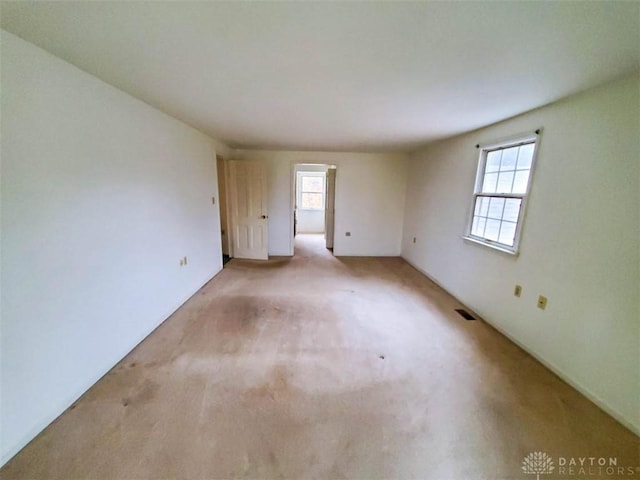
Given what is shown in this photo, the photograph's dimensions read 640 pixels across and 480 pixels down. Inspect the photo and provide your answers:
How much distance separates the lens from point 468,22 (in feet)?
3.51

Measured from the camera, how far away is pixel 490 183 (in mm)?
2877

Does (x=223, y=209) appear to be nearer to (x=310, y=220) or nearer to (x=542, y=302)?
(x=310, y=220)

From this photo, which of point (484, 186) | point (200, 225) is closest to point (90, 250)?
point (200, 225)

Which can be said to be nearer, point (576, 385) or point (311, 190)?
point (576, 385)

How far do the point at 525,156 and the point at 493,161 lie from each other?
0.44 m

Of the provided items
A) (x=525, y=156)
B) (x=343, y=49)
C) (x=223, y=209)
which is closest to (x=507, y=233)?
(x=525, y=156)

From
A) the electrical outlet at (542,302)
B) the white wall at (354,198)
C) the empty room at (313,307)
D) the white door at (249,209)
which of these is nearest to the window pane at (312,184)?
the white wall at (354,198)

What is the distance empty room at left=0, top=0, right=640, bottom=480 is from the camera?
1.22m

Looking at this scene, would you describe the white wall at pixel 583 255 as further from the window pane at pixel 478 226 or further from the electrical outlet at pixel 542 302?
the window pane at pixel 478 226

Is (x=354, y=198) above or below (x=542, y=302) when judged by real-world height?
above

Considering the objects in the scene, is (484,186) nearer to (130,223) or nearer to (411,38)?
(411,38)

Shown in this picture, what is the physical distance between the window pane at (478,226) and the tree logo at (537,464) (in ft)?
7.17

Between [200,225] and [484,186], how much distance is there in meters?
3.70

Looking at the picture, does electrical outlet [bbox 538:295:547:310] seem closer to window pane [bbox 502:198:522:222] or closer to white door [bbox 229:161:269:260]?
window pane [bbox 502:198:522:222]
